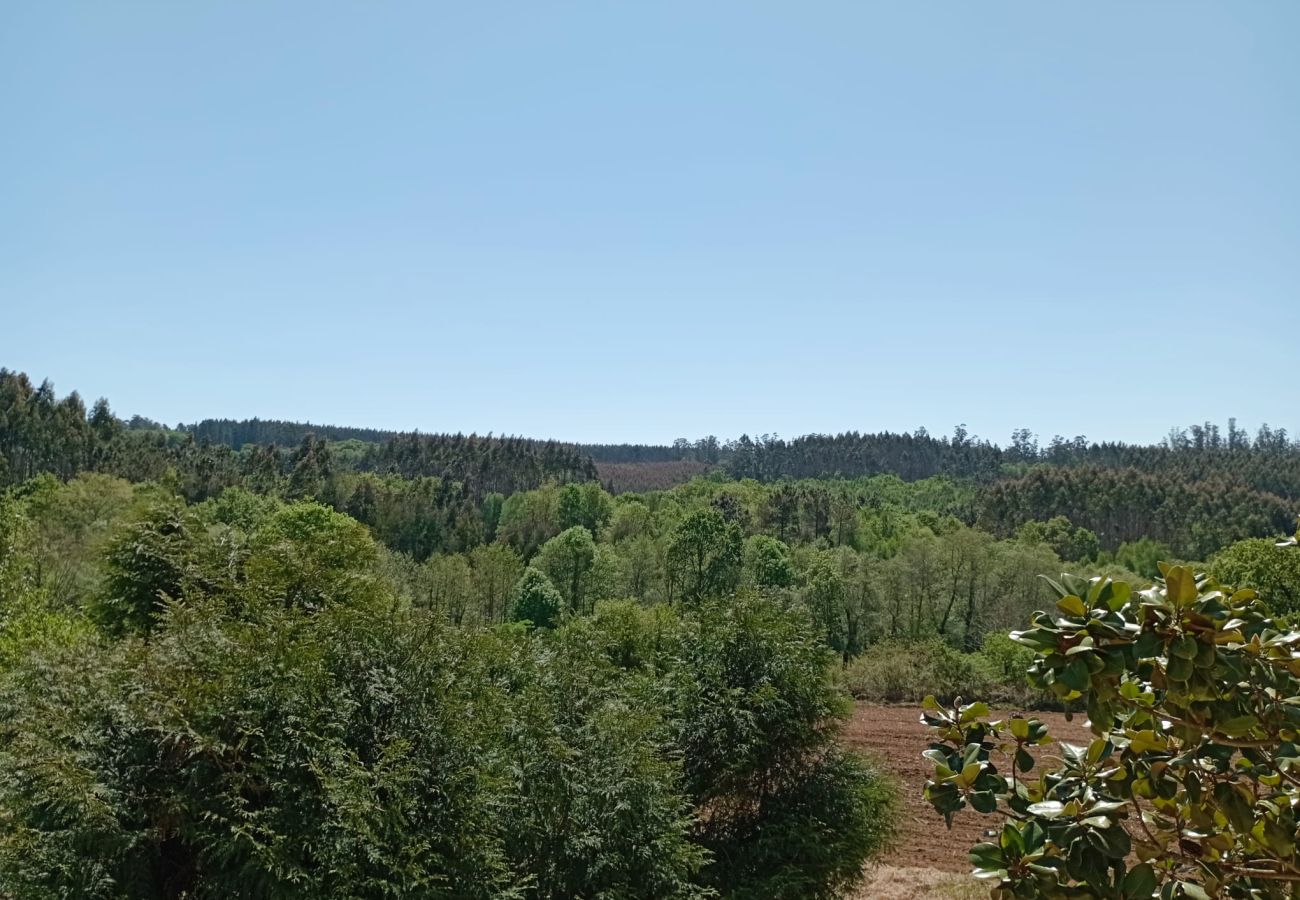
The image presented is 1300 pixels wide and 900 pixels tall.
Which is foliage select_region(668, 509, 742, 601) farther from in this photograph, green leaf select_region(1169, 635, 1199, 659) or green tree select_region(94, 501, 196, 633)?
green leaf select_region(1169, 635, 1199, 659)

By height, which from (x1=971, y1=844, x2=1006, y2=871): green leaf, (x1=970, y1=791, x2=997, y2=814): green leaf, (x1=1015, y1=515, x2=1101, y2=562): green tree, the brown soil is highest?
(x1=970, y1=791, x2=997, y2=814): green leaf

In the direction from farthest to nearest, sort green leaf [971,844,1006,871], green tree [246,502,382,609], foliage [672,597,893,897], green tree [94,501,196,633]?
green tree [94,501,196,633], green tree [246,502,382,609], foliage [672,597,893,897], green leaf [971,844,1006,871]

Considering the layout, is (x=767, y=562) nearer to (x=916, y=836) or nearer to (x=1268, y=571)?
(x=1268, y=571)

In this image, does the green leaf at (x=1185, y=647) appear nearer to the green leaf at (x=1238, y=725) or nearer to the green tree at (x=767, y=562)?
the green leaf at (x=1238, y=725)

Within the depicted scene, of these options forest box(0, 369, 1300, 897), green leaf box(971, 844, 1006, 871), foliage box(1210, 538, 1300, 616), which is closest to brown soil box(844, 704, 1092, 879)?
forest box(0, 369, 1300, 897)

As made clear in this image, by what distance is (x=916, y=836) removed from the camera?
21.7 m

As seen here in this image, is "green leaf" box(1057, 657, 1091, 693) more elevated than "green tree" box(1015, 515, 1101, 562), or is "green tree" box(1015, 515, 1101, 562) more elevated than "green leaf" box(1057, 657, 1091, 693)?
"green leaf" box(1057, 657, 1091, 693)

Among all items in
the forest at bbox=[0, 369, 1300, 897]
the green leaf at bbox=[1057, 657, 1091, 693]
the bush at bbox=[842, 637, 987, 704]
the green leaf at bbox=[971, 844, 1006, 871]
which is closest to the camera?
the green leaf at bbox=[1057, 657, 1091, 693]

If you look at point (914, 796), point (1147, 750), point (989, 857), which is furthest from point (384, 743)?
point (914, 796)

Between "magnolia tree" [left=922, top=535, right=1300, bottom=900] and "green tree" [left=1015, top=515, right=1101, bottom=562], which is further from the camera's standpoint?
"green tree" [left=1015, top=515, right=1101, bottom=562]

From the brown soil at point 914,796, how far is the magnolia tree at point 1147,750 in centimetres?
909

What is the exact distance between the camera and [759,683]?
14.7m

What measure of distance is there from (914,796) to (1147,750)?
25.5m

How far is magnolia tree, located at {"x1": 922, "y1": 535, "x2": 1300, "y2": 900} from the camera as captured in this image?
207 centimetres
